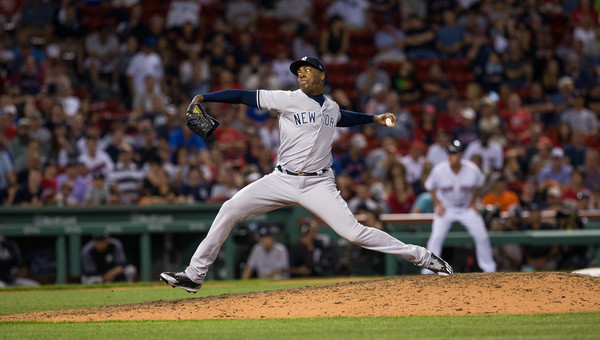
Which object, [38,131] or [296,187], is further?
[38,131]

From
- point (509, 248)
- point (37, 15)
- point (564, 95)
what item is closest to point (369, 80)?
point (564, 95)

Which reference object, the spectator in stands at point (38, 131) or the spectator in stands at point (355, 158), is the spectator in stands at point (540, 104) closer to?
the spectator in stands at point (355, 158)

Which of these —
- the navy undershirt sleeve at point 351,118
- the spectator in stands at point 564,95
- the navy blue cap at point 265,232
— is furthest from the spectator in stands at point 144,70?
the navy undershirt sleeve at point 351,118

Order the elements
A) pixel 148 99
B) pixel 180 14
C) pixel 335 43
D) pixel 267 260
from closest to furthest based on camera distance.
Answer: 1. pixel 267 260
2. pixel 148 99
3. pixel 180 14
4. pixel 335 43

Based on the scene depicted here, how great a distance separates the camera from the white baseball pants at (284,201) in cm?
720

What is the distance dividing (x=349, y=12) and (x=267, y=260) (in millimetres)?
7970

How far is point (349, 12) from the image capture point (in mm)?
18672

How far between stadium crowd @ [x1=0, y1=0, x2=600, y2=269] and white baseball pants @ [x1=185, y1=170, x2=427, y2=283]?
5.36 metres

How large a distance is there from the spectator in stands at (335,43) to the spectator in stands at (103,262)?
699 cm

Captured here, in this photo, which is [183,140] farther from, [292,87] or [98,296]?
[98,296]

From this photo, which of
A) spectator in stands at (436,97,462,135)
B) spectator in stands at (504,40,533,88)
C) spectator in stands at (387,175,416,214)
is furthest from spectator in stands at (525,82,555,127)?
spectator in stands at (387,175,416,214)

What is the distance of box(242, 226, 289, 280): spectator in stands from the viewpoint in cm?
1208

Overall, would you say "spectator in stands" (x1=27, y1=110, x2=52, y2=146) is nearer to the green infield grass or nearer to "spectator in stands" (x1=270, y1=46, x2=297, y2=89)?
"spectator in stands" (x1=270, y1=46, x2=297, y2=89)

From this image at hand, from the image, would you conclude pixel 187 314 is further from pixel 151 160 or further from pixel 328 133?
pixel 151 160
